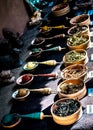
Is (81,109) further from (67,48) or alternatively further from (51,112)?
(67,48)

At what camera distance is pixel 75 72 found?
17.6 feet

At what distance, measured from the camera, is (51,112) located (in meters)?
4.44

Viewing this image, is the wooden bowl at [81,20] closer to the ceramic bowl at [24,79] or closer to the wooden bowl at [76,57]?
the wooden bowl at [76,57]

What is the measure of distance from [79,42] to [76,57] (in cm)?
63

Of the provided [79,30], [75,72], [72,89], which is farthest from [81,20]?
[72,89]

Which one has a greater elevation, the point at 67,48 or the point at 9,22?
the point at 9,22

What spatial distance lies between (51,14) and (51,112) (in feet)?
16.3

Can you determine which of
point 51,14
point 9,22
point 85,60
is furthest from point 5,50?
point 51,14

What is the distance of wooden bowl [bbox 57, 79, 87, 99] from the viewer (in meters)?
4.73

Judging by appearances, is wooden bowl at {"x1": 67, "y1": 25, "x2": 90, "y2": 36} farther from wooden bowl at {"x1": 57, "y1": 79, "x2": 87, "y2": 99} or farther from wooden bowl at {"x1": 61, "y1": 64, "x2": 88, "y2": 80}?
wooden bowl at {"x1": 57, "y1": 79, "x2": 87, "y2": 99}

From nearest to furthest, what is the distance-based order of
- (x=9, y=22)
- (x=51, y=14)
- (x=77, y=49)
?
1. (x=77, y=49)
2. (x=9, y=22)
3. (x=51, y=14)

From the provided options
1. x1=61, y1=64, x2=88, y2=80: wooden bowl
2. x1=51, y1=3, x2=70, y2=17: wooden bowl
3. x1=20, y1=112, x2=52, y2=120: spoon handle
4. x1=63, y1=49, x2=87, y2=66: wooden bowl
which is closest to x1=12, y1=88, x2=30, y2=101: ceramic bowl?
x1=20, y1=112, x2=52, y2=120: spoon handle

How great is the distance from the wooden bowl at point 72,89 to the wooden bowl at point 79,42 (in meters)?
1.33

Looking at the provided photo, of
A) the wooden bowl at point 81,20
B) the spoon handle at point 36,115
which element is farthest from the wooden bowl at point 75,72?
the wooden bowl at point 81,20
